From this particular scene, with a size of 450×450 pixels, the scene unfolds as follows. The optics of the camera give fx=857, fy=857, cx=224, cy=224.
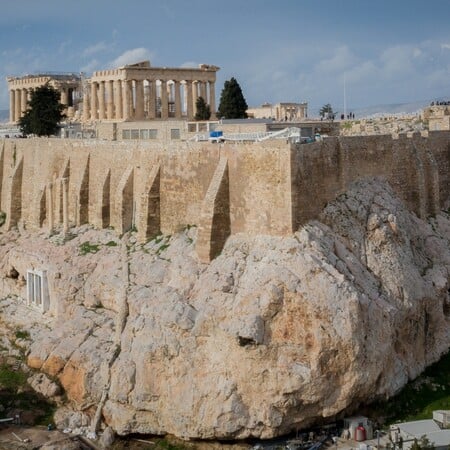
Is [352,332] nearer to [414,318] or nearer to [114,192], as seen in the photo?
[414,318]

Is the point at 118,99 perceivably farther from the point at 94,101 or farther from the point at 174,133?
the point at 174,133

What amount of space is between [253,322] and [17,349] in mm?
14515

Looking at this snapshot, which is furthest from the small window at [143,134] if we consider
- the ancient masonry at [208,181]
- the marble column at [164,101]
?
the marble column at [164,101]

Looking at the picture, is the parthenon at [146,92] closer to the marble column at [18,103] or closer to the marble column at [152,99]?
the marble column at [152,99]

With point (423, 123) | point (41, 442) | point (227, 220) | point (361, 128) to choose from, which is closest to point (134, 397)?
point (41, 442)

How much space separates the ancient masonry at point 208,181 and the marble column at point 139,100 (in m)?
9.44

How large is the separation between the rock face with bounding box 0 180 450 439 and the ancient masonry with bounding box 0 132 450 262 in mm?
878

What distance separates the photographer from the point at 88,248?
41.7 m

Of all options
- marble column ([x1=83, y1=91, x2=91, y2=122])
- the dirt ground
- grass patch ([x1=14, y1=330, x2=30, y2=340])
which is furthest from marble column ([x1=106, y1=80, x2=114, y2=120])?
the dirt ground

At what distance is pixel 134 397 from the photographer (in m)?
32.4

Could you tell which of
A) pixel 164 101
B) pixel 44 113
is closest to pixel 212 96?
pixel 164 101

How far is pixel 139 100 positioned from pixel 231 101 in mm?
7283

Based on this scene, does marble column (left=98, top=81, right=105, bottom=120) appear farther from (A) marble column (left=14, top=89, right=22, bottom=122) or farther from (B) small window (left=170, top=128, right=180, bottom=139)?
(B) small window (left=170, top=128, right=180, bottom=139)

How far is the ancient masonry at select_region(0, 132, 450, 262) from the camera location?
109 feet
